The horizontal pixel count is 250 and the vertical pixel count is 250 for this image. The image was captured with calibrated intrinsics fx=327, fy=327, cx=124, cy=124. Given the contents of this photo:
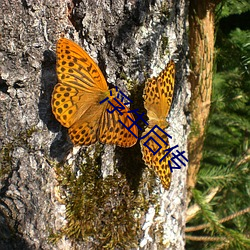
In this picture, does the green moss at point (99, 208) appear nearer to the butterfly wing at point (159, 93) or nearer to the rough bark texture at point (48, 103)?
the rough bark texture at point (48, 103)

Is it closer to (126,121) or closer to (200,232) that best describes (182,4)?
(126,121)

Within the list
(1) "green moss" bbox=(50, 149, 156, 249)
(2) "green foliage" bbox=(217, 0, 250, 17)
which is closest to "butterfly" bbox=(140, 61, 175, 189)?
(1) "green moss" bbox=(50, 149, 156, 249)

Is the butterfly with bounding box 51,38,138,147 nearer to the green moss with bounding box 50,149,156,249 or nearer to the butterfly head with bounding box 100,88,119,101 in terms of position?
the butterfly head with bounding box 100,88,119,101

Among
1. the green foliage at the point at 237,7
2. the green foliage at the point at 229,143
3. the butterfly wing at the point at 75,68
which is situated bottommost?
the green foliage at the point at 229,143

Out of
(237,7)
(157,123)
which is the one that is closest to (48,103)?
(157,123)

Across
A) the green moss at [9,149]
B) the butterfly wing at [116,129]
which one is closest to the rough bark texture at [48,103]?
the green moss at [9,149]

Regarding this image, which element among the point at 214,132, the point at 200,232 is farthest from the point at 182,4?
the point at 200,232
